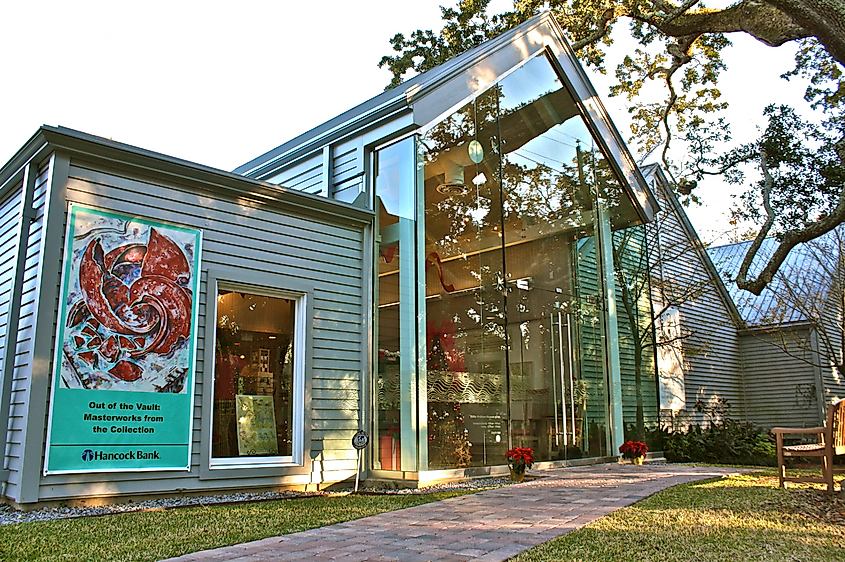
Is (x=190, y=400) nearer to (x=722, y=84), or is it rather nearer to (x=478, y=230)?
(x=478, y=230)

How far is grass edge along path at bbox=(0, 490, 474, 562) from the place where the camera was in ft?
14.0

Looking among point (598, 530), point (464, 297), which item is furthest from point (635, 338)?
point (598, 530)

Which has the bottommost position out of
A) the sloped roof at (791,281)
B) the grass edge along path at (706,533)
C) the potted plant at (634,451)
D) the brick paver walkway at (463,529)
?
the grass edge along path at (706,533)

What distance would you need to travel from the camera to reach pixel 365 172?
913cm

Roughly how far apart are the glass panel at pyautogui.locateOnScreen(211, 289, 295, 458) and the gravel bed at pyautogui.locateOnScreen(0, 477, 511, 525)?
54cm

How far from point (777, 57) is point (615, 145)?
3396mm

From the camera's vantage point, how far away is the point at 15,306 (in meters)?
6.44

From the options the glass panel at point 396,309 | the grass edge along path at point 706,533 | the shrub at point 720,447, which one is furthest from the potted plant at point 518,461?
the shrub at point 720,447

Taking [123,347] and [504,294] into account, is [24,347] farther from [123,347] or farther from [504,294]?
[504,294]

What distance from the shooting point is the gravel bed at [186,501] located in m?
5.70

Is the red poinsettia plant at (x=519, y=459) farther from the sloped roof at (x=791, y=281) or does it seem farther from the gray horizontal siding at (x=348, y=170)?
the sloped roof at (x=791, y=281)

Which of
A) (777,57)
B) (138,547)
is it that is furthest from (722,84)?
(138,547)

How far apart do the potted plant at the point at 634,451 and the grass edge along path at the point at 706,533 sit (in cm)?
451

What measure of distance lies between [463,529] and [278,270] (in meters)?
4.12
